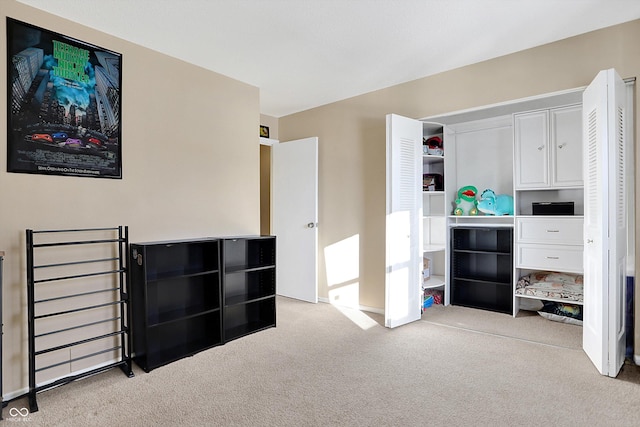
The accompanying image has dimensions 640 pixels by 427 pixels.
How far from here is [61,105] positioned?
2.47m

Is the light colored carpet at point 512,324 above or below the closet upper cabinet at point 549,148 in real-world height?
below

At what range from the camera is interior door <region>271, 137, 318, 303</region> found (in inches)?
176

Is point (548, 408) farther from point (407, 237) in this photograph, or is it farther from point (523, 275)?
point (523, 275)

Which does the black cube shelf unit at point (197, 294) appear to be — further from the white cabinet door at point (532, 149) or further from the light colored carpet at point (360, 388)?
the white cabinet door at point (532, 149)

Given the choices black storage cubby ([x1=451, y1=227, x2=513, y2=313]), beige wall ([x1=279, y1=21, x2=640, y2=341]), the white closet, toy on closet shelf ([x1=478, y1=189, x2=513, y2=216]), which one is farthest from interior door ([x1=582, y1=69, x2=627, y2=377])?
toy on closet shelf ([x1=478, y1=189, x2=513, y2=216])

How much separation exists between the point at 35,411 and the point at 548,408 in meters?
2.98

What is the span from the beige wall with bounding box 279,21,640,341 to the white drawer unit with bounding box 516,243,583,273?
900 millimetres

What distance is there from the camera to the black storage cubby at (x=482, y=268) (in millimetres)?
3992

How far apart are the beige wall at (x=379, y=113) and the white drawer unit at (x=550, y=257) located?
900 millimetres

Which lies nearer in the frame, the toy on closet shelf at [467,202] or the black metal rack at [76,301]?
the black metal rack at [76,301]

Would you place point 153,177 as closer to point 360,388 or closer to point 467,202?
point 360,388

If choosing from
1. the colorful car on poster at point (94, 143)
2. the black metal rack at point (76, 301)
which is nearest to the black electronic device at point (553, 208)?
the black metal rack at point (76, 301)
